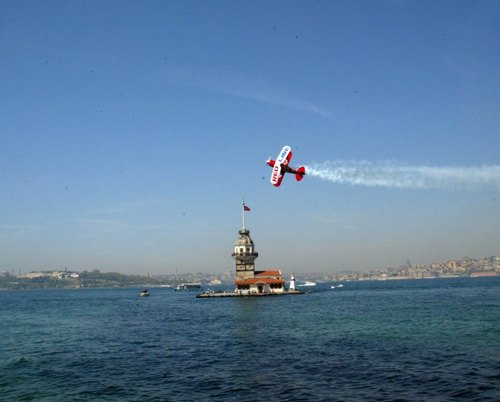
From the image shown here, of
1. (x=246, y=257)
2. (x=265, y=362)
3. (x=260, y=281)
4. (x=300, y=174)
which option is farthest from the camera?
(x=246, y=257)

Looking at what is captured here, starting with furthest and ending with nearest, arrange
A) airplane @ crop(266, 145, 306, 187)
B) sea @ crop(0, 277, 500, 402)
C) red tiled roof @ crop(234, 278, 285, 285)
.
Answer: red tiled roof @ crop(234, 278, 285, 285), airplane @ crop(266, 145, 306, 187), sea @ crop(0, 277, 500, 402)

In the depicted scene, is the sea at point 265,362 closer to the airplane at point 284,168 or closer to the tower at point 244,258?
the airplane at point 284,168

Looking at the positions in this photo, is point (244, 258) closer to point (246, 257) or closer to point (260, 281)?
point (246, 257)

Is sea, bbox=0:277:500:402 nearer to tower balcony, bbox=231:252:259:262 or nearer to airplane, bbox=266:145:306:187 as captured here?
airplane, bbox=266:145:306:187

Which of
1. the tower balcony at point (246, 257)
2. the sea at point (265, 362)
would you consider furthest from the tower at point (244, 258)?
the sea at point (265, 362)

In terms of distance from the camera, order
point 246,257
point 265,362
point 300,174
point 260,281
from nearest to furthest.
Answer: point 265,362 < point 300,174 < point 260,281 < point 246,257

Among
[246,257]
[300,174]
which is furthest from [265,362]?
[246,257]

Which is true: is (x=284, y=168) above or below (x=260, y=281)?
above

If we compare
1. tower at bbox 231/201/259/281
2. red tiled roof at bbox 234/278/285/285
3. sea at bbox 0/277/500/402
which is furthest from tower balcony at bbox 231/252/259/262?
sea at bbox 0/277/500/402

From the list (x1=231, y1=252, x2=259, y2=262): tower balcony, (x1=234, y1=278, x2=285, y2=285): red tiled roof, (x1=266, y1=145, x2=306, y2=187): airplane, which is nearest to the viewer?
(x1=266, y1=145, x2=306, y2=187): airplane

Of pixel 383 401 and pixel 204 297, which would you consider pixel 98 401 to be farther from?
pixel 204 297

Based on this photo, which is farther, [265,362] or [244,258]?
[244,258]

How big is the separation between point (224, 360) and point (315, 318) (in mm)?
33451

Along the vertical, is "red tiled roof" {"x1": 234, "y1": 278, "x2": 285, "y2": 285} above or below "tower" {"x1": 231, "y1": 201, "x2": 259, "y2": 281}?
below
